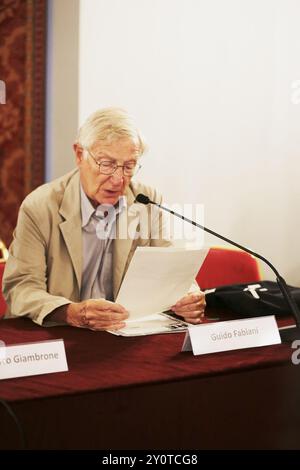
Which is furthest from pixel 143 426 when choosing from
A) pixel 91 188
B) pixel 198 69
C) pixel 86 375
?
pixel 198 69

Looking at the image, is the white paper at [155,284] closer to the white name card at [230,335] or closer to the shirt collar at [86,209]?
the white name card at [230,335]

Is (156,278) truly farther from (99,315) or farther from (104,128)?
(104,128)

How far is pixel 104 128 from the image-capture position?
192 centimetres

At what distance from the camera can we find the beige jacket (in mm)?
1873

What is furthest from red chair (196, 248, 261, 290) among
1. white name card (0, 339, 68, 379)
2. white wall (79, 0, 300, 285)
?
white name card (0, 339, 68, 379)

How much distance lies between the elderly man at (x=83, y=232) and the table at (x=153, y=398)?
187mm

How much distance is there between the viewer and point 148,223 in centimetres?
205

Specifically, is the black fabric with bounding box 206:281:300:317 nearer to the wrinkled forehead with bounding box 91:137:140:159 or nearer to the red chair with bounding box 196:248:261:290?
the red chair with bounding box 196:248:261:290

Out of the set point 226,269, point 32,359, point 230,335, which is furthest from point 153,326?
point 226,269

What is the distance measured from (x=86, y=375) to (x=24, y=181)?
3.06 feet

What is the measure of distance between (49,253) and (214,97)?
0.84 m

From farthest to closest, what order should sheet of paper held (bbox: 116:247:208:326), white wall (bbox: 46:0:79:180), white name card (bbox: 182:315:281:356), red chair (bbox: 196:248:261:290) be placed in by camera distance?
1. red chair (bbox: 196:248:261:290)
2. white wall (bbox: 46:0:79:180)
3. sheet of paper held (bbox: 116:247:208:326)
4. white name card (bbox: 182:315:281:356)

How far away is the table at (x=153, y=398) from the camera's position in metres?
1.29

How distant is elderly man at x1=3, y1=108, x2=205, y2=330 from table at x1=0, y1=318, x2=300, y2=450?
19 centimetres
